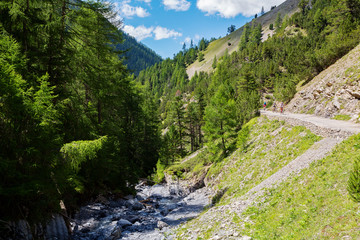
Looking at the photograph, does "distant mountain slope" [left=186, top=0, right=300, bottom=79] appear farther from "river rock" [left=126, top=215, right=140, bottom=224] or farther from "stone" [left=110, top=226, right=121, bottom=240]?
"stone" [left=110, top=226, right=121, bottom=240]

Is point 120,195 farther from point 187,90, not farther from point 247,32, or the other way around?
point 247,32

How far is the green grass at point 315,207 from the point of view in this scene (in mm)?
5988

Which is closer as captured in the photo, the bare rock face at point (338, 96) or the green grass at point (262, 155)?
the green grass at point (262, 155)

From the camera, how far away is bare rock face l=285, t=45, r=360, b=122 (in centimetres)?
2001

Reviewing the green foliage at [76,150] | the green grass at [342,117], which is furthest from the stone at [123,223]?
the green grass at [342,117]

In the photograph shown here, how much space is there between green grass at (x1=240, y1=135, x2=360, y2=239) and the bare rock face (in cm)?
1073

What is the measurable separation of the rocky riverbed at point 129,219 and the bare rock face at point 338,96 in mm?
16676

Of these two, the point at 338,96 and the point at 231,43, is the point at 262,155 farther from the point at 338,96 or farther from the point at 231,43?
the point at 231,43

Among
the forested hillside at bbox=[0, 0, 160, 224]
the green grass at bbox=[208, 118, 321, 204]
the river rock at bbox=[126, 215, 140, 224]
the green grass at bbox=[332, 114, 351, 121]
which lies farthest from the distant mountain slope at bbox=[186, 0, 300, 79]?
the forested hillside at bbox=[0, 0, 160, 224]

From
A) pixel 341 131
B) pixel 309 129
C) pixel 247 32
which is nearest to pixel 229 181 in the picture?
pixel 309 129

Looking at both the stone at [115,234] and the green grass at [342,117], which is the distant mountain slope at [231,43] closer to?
the green grass at [342,117]

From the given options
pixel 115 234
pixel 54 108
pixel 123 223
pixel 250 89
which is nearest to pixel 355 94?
pixel 123 223

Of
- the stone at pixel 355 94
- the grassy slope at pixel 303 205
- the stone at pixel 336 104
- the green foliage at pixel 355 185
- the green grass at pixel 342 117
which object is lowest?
the grassy slope at pixel 303 205

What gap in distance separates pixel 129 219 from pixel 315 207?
40.7 feet
